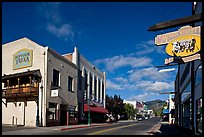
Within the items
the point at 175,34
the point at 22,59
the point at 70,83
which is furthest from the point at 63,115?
the point at 175,34

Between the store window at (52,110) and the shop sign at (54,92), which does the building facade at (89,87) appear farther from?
the shop sign at (54,92)

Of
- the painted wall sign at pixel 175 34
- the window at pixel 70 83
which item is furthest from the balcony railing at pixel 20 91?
the painted wall sign at pixel 175 34

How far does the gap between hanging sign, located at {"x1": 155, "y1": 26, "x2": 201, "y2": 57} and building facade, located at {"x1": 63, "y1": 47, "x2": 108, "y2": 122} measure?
1069 inches

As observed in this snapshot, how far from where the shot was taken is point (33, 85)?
103 ft

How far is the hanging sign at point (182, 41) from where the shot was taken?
13734mm

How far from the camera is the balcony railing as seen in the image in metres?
30.6

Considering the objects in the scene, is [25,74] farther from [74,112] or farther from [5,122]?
[74,112]

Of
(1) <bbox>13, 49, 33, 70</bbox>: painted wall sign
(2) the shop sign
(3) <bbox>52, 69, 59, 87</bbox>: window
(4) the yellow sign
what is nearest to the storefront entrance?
(3) <bbox>52, 69, 59, 87</bbox>: window

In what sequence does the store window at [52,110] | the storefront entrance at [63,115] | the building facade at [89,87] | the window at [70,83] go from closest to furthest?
the store window at [52,110] → the storefront entrance at [63,115] → the window at [70,83] → the building facade at [89,87]

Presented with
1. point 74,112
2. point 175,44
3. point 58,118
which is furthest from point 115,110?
point 175,44

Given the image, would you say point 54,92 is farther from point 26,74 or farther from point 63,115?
point 63,115

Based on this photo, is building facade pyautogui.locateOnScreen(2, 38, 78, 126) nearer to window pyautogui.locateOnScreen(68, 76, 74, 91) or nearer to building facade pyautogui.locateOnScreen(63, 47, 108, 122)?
window pyautogui.locateOnScreen(68, 76, 74, 91)

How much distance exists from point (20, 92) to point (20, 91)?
0.68ft

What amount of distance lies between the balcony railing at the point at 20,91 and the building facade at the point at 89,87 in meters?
11.0
